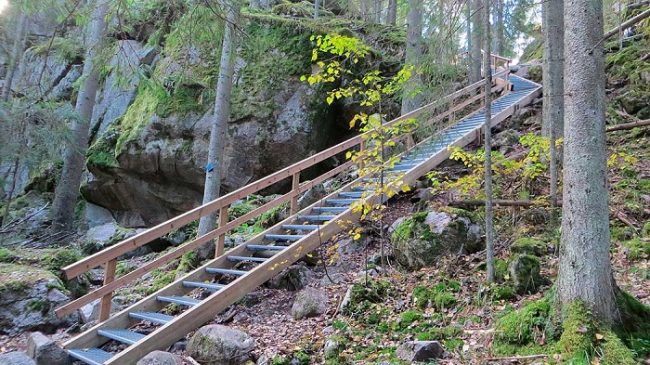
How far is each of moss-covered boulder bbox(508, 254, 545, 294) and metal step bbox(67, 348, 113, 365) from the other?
4.54 metres

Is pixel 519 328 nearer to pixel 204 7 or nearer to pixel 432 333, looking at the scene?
pixel 432 333

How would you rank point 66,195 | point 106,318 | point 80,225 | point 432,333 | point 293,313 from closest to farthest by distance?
point 432,333, point 106,318, point 293,313, point 66,195, point 80,225

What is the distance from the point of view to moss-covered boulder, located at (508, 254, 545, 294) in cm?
467

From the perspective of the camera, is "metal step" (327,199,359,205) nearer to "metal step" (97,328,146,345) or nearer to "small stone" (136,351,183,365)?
"metal step" (97,328,146,345)

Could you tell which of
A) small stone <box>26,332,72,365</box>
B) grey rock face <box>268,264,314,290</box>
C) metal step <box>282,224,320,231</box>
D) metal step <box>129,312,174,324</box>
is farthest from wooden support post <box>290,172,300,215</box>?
small stone <box>26,332,72,365</box>

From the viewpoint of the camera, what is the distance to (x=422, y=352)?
386cm

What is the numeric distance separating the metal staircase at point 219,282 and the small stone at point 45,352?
15 cm

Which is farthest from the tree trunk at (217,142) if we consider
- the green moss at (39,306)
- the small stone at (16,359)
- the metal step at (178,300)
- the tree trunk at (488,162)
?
the tree trunk at (488,162)

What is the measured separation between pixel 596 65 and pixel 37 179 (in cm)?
1754

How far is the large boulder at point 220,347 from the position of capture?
4.49 metres

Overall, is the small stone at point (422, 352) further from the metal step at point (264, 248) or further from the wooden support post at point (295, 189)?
the wooden support post at point (295, 189)

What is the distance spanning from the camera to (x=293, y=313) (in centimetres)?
→ 568

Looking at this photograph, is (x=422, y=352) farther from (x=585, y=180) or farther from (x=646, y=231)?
(x=646, y=231)

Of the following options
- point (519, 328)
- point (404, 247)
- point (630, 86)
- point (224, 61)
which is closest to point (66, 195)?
point (224, 61)
